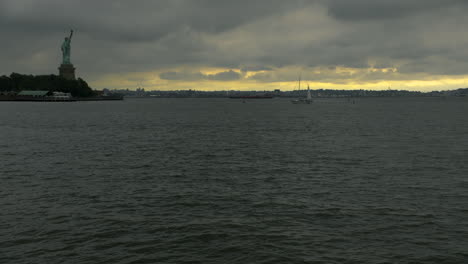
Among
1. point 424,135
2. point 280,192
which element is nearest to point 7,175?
point 280,192

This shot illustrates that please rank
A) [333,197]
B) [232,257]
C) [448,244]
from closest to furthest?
[232,257]
[448,244]
[333,197]

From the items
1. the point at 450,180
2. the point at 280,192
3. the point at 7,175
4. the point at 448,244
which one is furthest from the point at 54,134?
the point at 448,244

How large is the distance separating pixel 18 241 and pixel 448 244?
58.9 feet

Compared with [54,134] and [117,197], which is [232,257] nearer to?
[117,197]

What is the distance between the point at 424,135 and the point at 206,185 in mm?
47689

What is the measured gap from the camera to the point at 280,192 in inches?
1040

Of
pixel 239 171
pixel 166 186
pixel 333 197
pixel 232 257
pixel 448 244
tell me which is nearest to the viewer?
pixel 232 257

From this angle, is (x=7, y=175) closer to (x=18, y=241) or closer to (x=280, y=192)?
(x=18, y=241)

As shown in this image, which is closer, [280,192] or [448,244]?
[448,244]

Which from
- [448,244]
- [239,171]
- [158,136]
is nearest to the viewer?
[448,244]

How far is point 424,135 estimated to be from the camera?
64.6 meters

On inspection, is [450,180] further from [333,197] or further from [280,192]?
[280,192]

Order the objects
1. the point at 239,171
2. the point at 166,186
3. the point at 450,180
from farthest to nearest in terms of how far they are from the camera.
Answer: the point at 239,171 → the point at 450,180 → the point at 166,186

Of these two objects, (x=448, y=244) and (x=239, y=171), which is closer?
(x=448, y=244)
